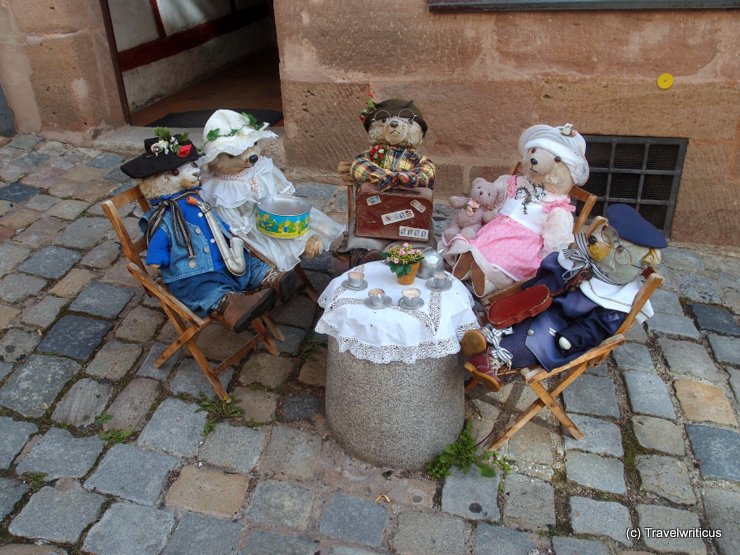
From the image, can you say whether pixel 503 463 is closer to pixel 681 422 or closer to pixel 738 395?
pixel 681 422

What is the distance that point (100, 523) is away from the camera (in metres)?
3.06

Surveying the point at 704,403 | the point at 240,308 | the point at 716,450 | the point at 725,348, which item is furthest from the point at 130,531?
the point at 725,348

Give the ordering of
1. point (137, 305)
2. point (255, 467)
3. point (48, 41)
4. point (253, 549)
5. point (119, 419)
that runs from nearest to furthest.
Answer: point (253, 549)
point (255, 467)
point (119, 419)
point (137, 305)
point (48, 41)

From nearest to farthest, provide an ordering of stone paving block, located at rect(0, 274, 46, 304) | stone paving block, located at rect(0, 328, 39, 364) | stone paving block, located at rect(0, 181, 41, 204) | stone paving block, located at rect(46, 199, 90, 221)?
stone paving block, located at rect(0, 328, 39, 364) → stone paving block, located at rect(0, 274, 46, 304) → stone paving block, located at rect(46, 199, 90, 221) → stone paving block, located at rect(0, 181, 41, 204)

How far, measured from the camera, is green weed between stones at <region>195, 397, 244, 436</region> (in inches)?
143

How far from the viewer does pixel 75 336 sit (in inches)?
163

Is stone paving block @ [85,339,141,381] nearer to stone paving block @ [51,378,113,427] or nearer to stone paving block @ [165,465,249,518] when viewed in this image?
stone paving block @ [51,378,113,427]

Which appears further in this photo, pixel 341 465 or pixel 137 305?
pixel 137 305

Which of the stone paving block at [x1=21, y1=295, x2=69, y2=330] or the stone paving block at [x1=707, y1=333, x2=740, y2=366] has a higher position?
the stone paving block at [x1=21, y1=295, x2=69, y2=330]

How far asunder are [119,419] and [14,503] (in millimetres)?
642

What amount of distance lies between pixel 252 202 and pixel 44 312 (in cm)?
159

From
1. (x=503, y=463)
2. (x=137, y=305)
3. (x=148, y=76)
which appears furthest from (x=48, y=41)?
(x=503, y=463)

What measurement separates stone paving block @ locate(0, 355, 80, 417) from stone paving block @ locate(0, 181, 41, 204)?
2162 millimetres

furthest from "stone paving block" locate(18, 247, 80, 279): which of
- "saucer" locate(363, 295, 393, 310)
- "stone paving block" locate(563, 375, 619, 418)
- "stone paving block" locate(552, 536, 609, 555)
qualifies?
"stone paving block" locate(552, 536, 609, 555)
